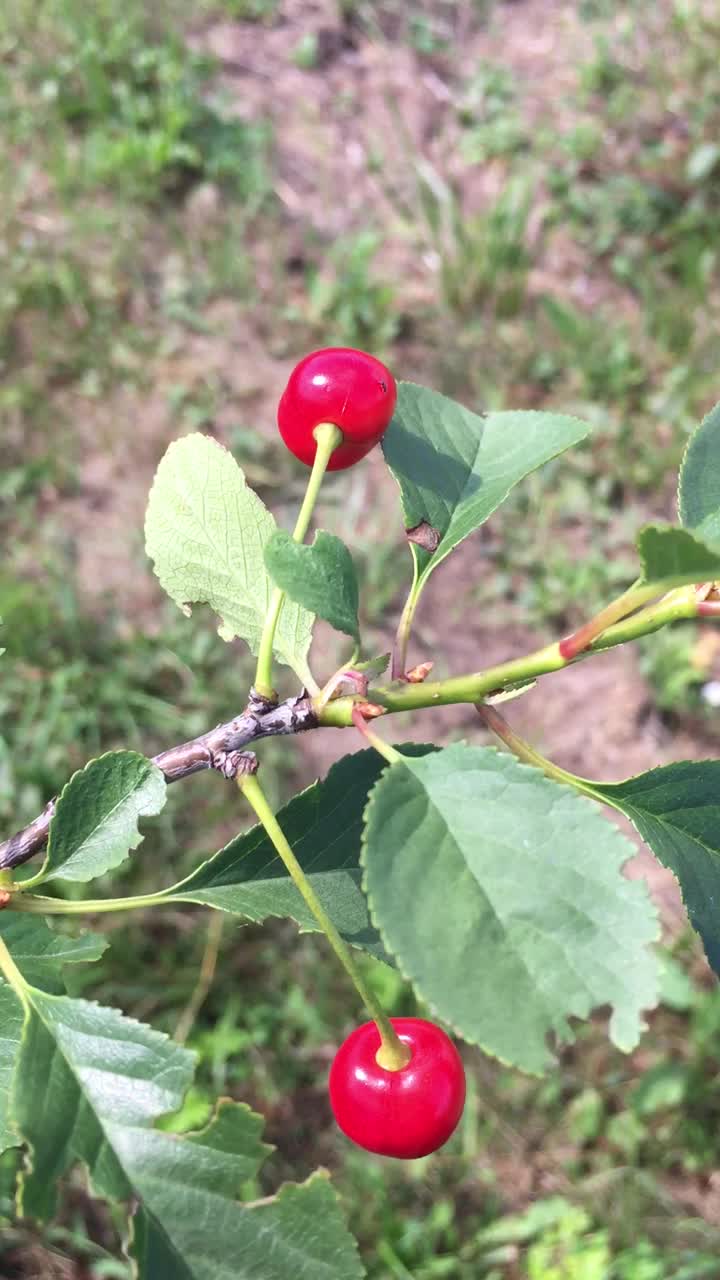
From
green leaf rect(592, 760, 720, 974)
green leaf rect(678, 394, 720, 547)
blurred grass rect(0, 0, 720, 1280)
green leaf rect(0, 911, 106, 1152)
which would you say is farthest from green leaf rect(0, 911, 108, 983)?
blurred grass rect(0, 0, 720, 1280)

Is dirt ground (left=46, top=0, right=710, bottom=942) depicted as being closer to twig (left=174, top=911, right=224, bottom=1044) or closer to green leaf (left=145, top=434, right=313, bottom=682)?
twig (left=174, top=911, right=224, bottom=1044)

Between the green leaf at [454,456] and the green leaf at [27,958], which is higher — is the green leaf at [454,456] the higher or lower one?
the higher one

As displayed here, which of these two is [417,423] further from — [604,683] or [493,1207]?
[604,683]

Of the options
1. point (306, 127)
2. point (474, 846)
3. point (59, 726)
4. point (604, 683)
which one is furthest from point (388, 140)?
point (474, 846)

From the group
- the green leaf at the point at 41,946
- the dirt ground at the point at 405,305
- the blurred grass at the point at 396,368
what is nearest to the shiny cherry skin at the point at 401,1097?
the green leaf at the point at 41,946

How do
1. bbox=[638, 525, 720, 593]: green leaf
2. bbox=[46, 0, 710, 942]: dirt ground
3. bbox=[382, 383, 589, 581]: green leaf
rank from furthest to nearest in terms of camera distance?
bbox=[46, 0, 710, 942]: dirt ground, bbox=[382, 383, 589, 581]: green leaf, bbox=[638, 525, 720, 593]: green leaf

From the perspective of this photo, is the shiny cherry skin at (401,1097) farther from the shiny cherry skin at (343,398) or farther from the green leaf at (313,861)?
the shiny cherry skin at (343,398)

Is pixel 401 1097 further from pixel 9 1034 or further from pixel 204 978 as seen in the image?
pixel 204 978
